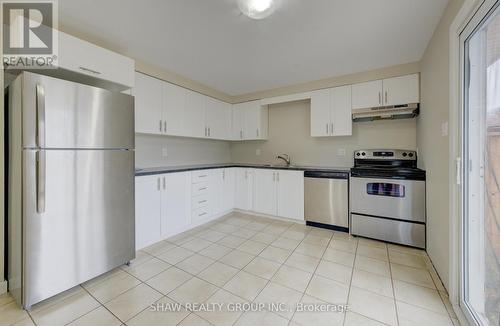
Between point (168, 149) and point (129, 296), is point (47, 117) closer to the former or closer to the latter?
point (129, 296)

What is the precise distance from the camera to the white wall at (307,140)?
3.00 m

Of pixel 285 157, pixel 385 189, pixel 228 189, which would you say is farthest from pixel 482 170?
pixel 228 189

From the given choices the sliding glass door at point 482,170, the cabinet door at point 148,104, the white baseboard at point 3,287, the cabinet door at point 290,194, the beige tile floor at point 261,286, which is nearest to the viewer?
the sliding glass door at point 482,170

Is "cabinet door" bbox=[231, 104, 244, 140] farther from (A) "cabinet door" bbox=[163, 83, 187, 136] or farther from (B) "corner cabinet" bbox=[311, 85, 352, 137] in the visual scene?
(B) "corner cabinet" bbox=[311, 85, 352, 137]

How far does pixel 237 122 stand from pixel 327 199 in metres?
2.25

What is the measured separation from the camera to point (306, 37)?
212 cm

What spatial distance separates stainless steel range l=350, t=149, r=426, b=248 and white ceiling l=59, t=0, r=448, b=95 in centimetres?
138

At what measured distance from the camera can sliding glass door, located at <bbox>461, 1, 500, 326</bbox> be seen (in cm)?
120

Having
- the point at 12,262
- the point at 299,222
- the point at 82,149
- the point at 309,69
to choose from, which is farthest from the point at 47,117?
the point at 299,222

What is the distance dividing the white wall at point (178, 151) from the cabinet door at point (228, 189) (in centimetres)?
58

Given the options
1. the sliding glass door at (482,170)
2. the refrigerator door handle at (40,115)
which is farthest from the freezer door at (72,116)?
the sliding glass door at (482,170)

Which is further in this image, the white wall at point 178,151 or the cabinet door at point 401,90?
the white wall at point 178,151

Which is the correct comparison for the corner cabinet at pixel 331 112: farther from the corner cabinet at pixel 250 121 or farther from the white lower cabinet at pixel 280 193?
the corner cabinet at pixel 250 121

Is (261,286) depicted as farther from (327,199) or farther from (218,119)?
(218,119)
